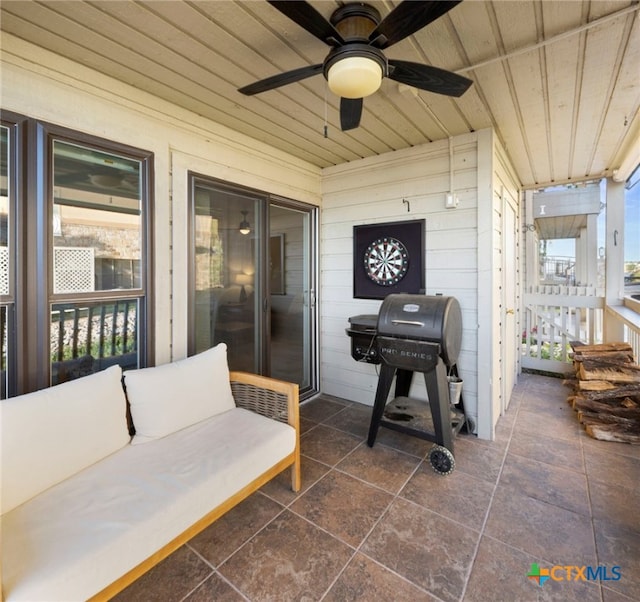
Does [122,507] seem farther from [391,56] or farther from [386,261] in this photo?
[386,261]

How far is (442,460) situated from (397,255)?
1788 millimetres

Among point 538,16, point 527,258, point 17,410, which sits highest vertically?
point 538,16

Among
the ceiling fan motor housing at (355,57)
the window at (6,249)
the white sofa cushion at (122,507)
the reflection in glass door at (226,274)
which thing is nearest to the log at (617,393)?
the white sofa cushion at (122,507)

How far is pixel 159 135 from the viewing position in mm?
2254

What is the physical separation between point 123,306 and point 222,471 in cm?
125

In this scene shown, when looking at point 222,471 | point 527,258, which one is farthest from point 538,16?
point 527,258

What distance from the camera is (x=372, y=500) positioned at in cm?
202

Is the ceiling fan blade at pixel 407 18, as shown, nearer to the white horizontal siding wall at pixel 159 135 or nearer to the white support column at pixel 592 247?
the white horizontal siding wall at pixel 159 135

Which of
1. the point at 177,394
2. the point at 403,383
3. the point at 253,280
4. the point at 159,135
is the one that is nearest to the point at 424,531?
the point at 403,383

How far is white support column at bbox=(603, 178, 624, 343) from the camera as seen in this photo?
12.4 feet

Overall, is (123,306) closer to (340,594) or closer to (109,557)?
(109,557)

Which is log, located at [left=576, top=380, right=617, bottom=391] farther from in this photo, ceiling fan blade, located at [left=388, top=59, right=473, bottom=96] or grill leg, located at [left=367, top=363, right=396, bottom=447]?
ceiling fan blade, located at [left=388, top=59, right=473, bottom=96]

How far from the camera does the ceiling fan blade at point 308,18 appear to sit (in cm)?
112

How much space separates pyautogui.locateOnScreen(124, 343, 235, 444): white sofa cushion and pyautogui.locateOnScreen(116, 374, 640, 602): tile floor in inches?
23.6
